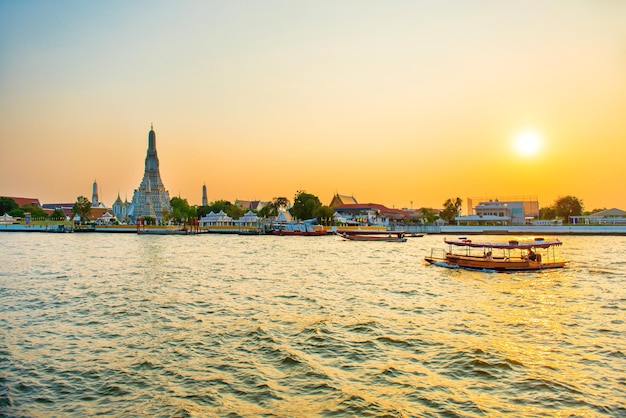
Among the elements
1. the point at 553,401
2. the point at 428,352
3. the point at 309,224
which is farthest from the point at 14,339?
the point at 309,224

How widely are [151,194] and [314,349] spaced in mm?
123296

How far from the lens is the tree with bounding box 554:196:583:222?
92500 millimetres

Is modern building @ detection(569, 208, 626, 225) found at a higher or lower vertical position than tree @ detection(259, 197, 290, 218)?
lower

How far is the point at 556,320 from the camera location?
46.9 ft

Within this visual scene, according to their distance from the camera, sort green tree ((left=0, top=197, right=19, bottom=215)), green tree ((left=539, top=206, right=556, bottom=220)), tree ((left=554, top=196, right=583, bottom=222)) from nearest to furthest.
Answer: tree ((left=554, top=196, right=583, bottom=222)), green tree ((left=539, top=206, right=556, bottom=220)), green tree ((left=0, top=197, right=19, bottom=215))

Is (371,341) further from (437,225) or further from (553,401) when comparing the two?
(437,225)

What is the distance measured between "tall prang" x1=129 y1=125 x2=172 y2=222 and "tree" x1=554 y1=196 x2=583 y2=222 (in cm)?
9411

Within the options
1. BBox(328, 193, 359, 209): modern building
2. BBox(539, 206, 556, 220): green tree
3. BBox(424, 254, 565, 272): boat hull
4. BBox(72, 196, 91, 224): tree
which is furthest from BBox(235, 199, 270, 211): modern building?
BBox(424, 254, 565, 272): boat hull

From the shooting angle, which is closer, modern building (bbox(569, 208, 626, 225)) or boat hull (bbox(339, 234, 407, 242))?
boat hull (bbox(339, 234, 407, 242))

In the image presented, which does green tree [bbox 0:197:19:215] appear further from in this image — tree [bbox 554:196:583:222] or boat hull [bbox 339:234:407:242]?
tree [bbox 554:196:583:222]

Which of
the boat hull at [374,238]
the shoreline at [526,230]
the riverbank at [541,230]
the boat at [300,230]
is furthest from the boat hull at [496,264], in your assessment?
the boat at [300,230]

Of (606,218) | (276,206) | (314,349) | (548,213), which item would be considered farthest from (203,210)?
(314,349)

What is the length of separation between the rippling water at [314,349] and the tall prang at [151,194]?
104m

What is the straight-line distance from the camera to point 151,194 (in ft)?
413
